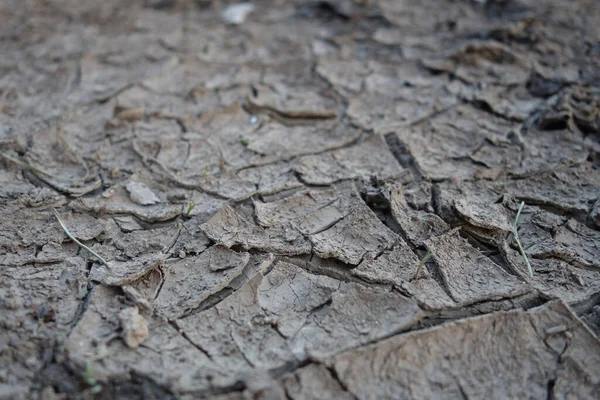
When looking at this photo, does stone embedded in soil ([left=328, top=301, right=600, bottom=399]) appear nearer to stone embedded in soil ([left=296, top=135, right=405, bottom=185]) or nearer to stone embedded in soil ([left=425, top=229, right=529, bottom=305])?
stone embedded in soil ([left=425, top=229, right=529, bottom=305])

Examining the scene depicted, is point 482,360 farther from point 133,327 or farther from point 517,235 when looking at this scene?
point 133,327

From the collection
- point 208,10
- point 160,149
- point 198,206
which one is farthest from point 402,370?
point 208,10

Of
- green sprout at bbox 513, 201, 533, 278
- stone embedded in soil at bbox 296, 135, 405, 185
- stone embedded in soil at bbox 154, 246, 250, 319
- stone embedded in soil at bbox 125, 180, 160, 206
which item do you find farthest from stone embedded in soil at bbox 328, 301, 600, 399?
stone embedded in soil at bbox 125, 180, 160, 206

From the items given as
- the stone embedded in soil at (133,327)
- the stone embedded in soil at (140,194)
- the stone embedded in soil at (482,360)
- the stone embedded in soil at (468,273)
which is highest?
the stone embedded in soil at (140,194)

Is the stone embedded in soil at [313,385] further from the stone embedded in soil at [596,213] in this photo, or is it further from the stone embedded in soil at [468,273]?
the stone embedded in soil at [596,213]

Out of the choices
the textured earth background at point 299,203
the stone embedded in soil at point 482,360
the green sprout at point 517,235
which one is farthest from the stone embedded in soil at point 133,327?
the green sprout at point 517,235
